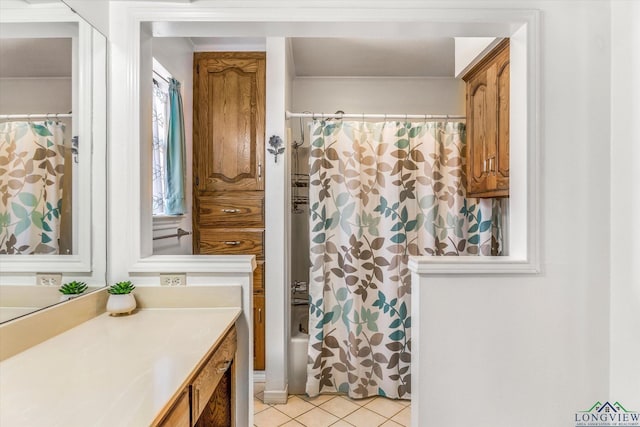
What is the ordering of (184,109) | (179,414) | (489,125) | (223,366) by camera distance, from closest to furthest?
(179,414) → (223,366) → (489,125) → (184,109)

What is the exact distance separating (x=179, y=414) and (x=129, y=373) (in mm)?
173

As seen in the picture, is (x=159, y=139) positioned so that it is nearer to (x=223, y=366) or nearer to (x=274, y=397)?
(x=223, y=366)

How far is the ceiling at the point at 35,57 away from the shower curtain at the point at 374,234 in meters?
1.48

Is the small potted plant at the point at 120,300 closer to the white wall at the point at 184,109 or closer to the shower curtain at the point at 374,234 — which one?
the white wall at the point at 184,109

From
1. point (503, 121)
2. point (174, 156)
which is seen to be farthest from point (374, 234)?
point (174, 156)

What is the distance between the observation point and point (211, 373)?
3.88 feet

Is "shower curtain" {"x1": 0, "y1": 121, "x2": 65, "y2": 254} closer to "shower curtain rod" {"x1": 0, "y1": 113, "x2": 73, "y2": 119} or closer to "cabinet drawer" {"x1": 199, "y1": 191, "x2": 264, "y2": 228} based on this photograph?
"shower curtain rod" {"x1": 0, "y1": 113, "x2": 73, "y2": 119}

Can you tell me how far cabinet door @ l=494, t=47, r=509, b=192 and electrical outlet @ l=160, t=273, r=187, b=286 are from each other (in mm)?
1663

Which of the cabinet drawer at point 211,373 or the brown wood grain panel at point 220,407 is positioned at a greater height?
the cabinet drawer at point 211,373

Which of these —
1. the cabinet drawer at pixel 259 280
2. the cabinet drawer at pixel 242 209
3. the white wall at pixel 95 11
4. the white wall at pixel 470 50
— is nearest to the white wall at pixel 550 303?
the white wall at pixel 470 50

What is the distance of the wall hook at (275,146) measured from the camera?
2.40 m
